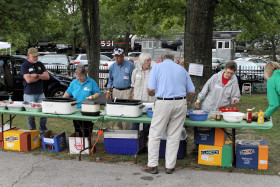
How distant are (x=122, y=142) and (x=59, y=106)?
126 centimetres

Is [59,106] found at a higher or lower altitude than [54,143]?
higher

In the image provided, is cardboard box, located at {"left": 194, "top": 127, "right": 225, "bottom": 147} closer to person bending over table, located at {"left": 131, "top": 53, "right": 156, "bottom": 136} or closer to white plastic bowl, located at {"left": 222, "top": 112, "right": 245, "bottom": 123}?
white plastic bowl, located at {"left": 222, "top": 112, "right": 245, "bottom": 123}

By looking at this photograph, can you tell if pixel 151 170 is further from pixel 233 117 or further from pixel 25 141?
pixel 25 141

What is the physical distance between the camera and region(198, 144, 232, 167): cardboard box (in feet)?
16.9

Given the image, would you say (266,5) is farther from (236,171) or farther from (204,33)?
(236,171)

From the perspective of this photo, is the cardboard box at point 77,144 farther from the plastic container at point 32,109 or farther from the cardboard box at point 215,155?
A: the cardboard box at point 215,155

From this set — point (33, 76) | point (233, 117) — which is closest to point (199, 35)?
point (233, 117)

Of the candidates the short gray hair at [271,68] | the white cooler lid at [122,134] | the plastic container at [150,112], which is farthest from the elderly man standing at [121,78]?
the short gray hair at [271,68]

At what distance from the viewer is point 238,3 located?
11.7 m

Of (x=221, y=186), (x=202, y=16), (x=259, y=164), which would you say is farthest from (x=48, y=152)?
(x=202, y=16)

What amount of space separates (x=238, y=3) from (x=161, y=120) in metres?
8.49

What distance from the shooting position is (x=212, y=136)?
17.2 ft

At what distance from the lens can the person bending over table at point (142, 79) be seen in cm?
612

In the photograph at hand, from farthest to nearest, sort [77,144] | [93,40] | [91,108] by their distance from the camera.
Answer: [93,40] → [77,144] → [91,108]
